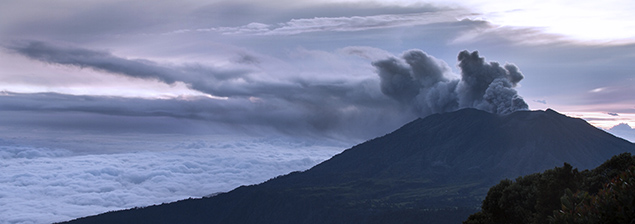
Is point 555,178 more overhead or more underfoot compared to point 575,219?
more overhead

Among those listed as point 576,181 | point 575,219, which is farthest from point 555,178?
point 575,219

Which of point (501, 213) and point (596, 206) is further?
point (501, 213)

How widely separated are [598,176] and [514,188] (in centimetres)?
1046

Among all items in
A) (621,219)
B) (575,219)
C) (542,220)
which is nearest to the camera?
(621,219)

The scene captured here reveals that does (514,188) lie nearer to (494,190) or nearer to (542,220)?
(494,190)

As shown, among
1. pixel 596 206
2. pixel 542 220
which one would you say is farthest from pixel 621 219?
pixel 542 220

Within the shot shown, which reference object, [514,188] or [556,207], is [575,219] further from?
[514,188]

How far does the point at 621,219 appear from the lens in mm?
33438

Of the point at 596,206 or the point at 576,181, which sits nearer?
the point at 596,206

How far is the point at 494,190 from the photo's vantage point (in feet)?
258

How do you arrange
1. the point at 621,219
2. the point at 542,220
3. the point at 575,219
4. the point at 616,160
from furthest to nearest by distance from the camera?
the point at 616,160, the point at 542,220, the point at 575,219, the point at 621,219

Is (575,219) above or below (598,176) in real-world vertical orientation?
below

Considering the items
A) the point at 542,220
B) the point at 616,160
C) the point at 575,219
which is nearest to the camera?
the point at 575,219

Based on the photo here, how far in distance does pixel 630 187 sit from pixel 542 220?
116ft
